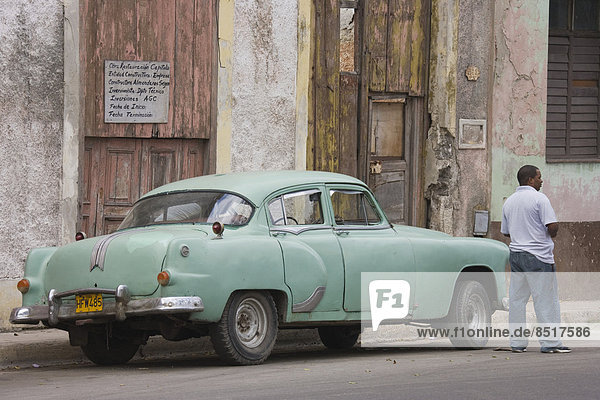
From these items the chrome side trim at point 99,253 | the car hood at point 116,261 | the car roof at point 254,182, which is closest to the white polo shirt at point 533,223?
the car roof at point 254,182

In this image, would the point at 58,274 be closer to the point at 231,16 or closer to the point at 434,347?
the point at 434,347

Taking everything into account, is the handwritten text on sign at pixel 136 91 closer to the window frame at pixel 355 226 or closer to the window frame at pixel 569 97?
the window frame at pixel 355 226

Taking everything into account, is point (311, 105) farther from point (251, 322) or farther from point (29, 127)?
point (251, 322)

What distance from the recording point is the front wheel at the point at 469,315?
10945 mm

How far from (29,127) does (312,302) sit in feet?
14.2

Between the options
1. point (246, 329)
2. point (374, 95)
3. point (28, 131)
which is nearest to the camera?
point (246, 329)

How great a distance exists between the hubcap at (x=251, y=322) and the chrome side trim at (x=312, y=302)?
34cm

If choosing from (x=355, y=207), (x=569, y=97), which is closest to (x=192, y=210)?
(x=355, y=207)

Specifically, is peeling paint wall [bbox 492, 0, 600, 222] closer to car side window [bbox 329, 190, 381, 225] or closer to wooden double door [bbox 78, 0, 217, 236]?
wooden double door [bbox 78, 0, 217, 236]

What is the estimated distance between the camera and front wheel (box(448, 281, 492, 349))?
10945 mm

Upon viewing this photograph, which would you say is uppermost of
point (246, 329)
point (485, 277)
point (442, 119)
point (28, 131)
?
point (442, 119)

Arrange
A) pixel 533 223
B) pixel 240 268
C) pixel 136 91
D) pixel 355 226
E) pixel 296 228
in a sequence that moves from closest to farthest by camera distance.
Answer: pixel 240 268 < pixel 296 228 < pixel 355 226 < pixel 533 223 < pixel 136 91

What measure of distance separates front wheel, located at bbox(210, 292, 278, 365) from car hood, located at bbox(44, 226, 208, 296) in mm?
616

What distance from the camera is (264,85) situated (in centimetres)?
1426
